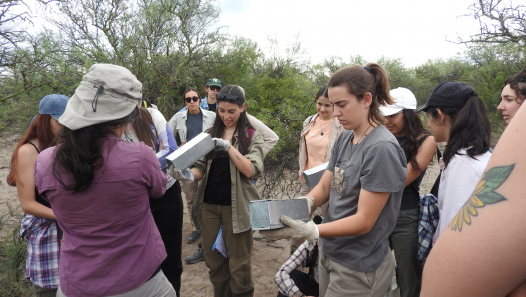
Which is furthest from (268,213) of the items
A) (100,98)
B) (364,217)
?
(100,98)

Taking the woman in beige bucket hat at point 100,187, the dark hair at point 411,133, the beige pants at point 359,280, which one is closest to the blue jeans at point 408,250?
the dark hair at point 411,133

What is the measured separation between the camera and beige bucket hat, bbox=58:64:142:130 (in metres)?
1.43

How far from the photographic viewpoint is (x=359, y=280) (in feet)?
5.39

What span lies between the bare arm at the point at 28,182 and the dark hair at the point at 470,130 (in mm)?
2719

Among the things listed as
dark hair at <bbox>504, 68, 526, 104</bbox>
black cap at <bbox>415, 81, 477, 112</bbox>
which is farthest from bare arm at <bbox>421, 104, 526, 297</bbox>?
dark hair at <bbox>504, 68, 526, 104</bbox>

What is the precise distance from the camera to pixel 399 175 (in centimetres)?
152

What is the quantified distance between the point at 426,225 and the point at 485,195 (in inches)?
81.4

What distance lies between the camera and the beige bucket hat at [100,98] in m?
1.43

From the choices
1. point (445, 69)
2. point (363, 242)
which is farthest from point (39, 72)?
point (445, 69)

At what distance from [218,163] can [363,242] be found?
1628 millimetres

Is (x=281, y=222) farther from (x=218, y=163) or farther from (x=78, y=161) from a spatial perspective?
(x=218, y=163)

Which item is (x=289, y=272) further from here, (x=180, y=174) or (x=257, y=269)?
(x=257, y=269)

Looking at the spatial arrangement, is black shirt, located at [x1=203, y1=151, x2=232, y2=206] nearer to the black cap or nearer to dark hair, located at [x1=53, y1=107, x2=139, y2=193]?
dark hair, located at [x1=53, y1=107, x2=139, y2=193]

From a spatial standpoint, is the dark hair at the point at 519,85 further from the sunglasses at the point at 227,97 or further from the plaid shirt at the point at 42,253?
the plaid shirt at the point at 42,253
